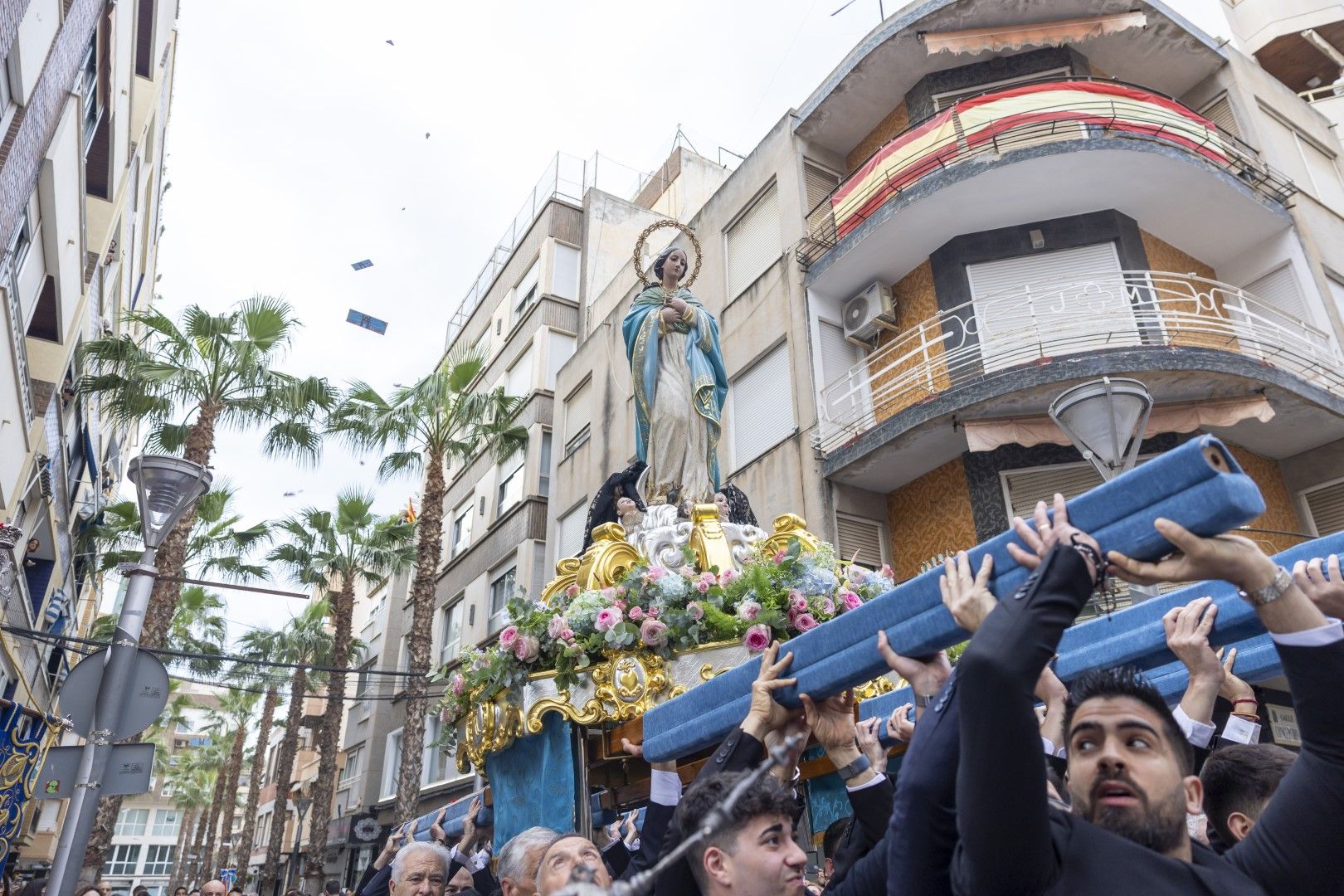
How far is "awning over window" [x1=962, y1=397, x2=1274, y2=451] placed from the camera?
11.7 meters

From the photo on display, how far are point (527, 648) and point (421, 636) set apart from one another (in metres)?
13.8

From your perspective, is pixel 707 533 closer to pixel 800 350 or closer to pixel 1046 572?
pixel 1046 572

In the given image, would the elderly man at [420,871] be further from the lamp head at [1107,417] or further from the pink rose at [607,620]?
the lamp head at [1107,417]

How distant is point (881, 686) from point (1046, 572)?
3.31 metres

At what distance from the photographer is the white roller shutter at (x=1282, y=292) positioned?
1354 cm

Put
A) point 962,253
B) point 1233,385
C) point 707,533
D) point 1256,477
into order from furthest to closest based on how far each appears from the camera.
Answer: point 962,253 < point 1256,477 < point 1233,385 < point 707,533

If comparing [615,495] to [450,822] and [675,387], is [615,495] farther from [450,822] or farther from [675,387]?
A: [450,822]

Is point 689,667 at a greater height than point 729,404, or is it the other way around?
point 729,404

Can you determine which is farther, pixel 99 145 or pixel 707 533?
pixel 99 145

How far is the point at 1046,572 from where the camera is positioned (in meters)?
1.68

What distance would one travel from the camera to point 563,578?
19.8ft

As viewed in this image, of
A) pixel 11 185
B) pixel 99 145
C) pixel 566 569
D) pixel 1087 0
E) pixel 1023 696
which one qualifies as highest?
pixel 1087 0

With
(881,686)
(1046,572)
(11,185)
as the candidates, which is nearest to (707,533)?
(881,686)

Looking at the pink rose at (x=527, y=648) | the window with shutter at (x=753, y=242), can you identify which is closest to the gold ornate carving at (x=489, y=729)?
the pink rose at (x=527, y=648)
